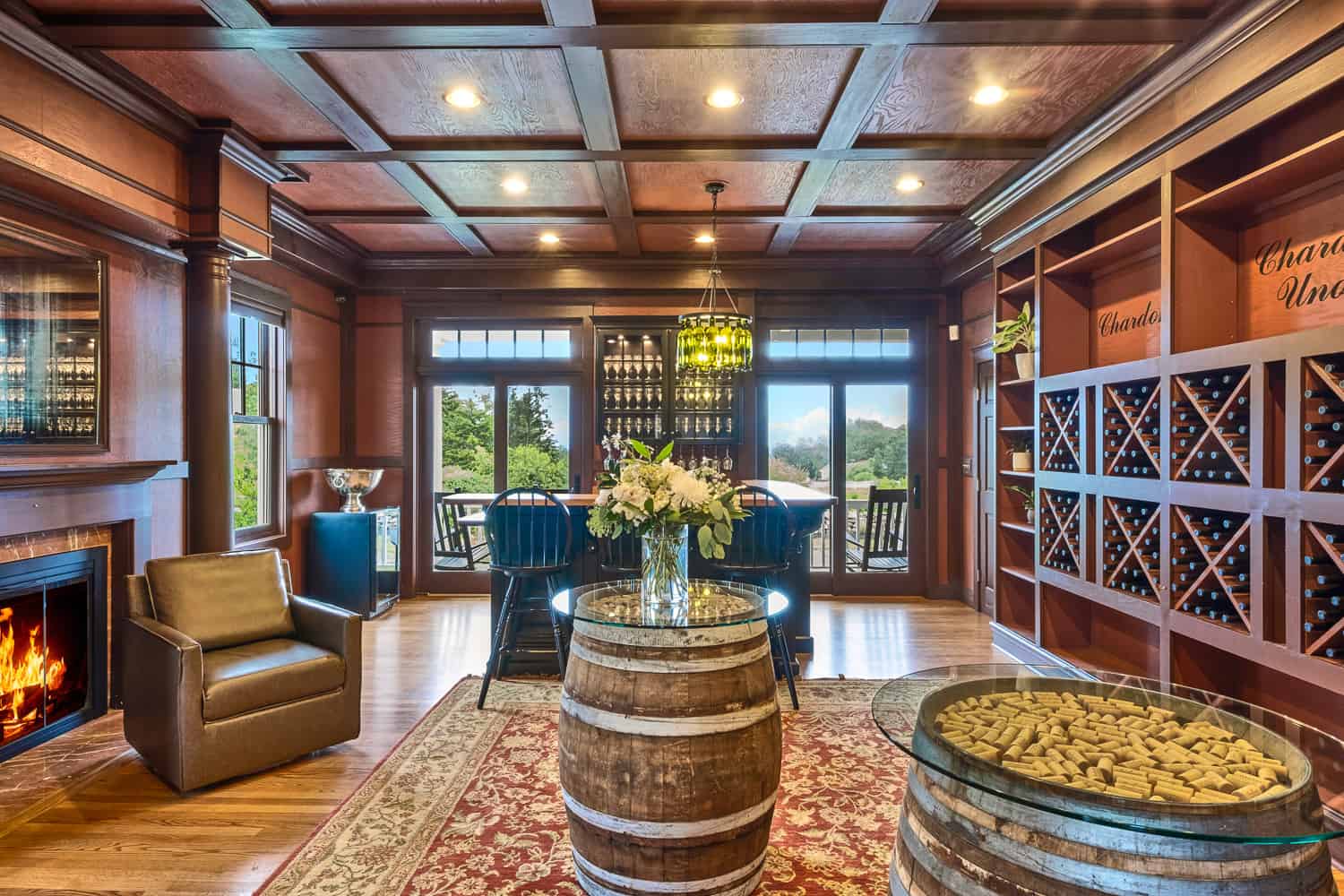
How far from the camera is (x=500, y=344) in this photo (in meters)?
6.50

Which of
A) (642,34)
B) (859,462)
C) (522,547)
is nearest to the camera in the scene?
(642,34)

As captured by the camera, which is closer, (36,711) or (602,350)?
(36,711)

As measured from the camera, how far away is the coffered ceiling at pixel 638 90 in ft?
8.84

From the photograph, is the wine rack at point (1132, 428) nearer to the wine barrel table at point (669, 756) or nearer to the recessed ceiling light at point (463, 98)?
the wine barrel table at point (669, 756)

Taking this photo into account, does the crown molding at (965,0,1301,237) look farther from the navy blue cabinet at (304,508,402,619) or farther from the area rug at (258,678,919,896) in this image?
the navy blue cabinet at (304,508,402,619)

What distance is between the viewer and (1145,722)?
137cm

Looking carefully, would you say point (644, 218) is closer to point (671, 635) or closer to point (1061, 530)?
point (1061, 530)

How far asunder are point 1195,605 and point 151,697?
409cm

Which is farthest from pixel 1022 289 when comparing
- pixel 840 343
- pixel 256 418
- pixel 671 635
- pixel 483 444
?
pixel 256 418

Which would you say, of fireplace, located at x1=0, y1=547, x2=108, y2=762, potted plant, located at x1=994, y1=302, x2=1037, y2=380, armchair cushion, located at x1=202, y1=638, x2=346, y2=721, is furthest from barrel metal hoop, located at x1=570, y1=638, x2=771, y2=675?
potted plant, located at x1=994, y1=302, x2=1037, y2=380

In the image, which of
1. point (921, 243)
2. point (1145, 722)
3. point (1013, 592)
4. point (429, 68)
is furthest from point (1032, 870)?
point (921, 243)

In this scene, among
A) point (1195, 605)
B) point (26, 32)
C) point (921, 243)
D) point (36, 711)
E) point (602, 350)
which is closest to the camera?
point (26, 32)

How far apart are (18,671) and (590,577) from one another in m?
2.59

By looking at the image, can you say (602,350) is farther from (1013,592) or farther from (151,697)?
(151,697)
